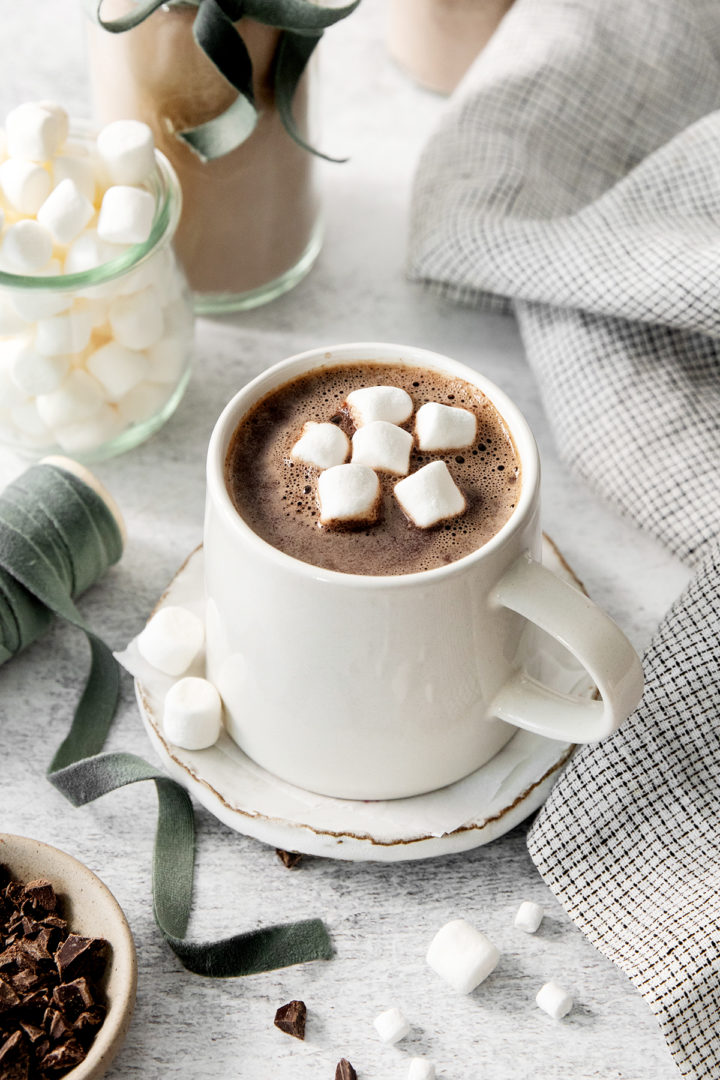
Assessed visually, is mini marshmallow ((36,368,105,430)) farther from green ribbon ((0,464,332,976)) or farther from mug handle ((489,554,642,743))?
mug handle ((489,554,642,743))

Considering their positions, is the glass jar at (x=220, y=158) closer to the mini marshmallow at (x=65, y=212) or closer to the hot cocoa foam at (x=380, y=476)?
the mini marshmallow at (x=65, y=212)

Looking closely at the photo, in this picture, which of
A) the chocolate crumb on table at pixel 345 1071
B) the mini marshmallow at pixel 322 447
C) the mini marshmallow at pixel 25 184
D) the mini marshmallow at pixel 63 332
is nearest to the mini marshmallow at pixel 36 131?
the mini marshmallow at pixel 25 184

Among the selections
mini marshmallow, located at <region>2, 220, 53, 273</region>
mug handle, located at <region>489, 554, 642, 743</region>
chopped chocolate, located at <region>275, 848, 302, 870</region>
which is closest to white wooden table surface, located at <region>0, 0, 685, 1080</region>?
chopped chocolate, located at <region>275, 848, 302, 870</region>

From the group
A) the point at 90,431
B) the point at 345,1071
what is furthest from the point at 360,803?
the point at 90,431

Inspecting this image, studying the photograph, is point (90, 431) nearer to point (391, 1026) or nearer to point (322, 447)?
point (322, 447)

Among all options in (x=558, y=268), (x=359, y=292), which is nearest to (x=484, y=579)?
(x=558, y=268)
